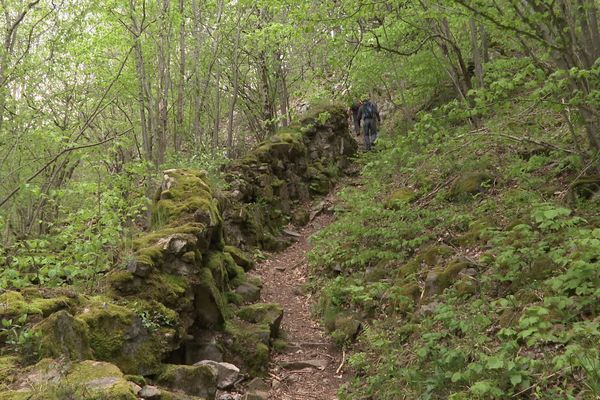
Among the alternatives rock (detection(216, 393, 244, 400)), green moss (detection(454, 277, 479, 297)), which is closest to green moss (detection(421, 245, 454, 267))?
green moss (detection(454, 277, 479, 297))

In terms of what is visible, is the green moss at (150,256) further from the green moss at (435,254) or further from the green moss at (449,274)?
the green moss at (435,254)

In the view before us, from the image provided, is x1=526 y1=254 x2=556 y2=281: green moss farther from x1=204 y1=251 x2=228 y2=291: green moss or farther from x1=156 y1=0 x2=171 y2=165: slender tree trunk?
x1=156 y1=0 x2=171 y2=165: slender tree trunk

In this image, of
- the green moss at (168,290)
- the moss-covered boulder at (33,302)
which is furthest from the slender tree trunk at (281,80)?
the moss-covered boulder at (33,302)

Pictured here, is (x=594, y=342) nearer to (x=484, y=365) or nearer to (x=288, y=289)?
(x=484, y=365)

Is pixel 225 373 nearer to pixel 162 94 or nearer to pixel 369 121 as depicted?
pixel 162 94

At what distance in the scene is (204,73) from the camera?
16.1 metres

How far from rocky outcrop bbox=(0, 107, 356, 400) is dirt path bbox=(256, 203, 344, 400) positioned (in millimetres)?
347

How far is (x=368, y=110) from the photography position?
16750 millimetres

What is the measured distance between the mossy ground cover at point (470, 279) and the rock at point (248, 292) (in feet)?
3.87

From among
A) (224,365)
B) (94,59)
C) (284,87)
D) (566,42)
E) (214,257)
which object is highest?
(94,59)

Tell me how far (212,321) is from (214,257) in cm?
137

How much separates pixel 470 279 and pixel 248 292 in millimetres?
4013

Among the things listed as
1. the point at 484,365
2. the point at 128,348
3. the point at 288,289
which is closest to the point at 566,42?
the point at 484,365

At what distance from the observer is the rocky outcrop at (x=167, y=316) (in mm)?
3729
